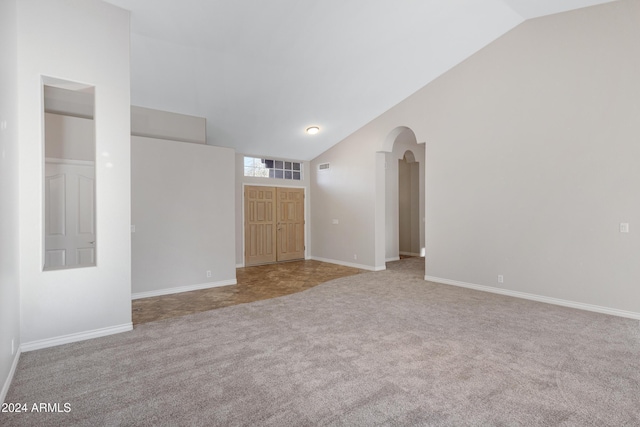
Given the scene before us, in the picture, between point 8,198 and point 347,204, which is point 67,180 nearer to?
point 8,198

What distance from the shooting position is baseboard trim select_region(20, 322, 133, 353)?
9.84 ft

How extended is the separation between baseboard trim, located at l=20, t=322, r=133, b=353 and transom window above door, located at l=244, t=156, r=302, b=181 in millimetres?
4603

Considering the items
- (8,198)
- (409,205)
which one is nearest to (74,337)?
(8,198)

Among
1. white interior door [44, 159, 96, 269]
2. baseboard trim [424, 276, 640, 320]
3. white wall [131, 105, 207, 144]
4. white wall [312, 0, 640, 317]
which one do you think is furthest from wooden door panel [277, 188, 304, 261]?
white interior door [44, 159, 96, 269]

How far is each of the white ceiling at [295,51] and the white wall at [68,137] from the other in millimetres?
939

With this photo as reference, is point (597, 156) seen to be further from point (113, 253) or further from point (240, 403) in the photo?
point (113, 253)

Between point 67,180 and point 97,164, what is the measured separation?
4.54ft

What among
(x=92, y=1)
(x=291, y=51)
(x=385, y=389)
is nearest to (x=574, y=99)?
(x=291, y=51)

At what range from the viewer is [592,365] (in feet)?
8.82

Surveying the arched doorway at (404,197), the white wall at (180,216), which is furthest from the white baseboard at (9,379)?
the arched doorway at (404,197)

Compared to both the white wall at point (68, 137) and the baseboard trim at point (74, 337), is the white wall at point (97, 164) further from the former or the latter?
the white wall at point (68, 137)

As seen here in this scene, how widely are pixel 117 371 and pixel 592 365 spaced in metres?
3.85

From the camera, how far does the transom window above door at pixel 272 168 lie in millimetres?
7609

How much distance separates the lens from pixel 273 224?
26.2 feet
